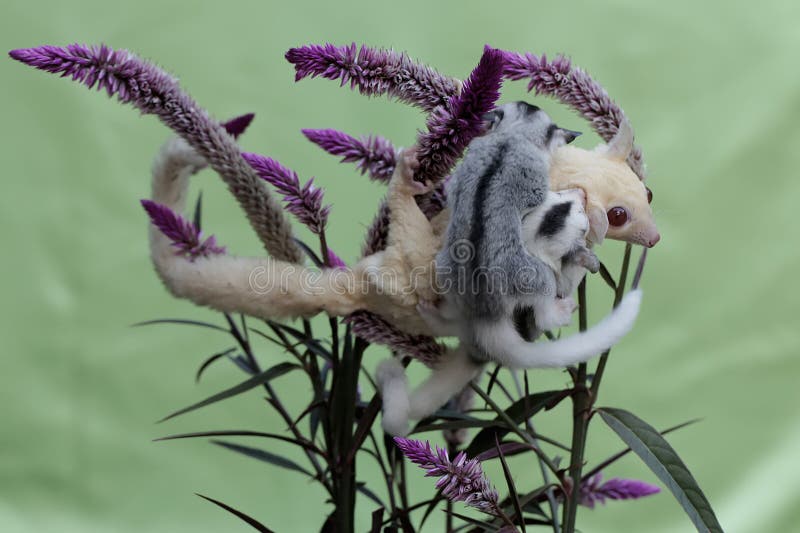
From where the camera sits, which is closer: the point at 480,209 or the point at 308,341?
the point at 480,209

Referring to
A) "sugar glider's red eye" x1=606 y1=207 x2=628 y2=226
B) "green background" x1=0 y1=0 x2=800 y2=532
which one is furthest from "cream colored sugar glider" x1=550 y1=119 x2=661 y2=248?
"green background" x1=0 y1=0 x2=800 y2=532

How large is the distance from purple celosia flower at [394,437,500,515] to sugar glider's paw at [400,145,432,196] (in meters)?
0.17

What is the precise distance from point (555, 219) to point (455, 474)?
17 cm

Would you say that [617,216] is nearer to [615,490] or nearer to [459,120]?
[459,120]

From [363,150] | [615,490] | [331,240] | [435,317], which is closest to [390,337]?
[435,317]

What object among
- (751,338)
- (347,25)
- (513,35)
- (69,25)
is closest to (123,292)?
(69,25)

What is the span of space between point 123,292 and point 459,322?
0.84 m

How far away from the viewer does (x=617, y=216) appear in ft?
1.90

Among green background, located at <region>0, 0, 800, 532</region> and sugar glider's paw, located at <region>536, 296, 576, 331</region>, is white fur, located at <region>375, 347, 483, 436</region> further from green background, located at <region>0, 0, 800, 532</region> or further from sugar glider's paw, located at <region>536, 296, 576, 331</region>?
green background, located at <region>0, 0, 800, 532</region>

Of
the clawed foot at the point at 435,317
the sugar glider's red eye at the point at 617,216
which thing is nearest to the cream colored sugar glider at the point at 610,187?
the sugar glider's red eye at the point at 617,216

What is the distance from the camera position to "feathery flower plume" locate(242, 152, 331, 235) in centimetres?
60

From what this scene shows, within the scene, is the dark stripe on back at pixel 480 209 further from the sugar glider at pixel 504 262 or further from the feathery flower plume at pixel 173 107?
the feathery flower plume at pixel 173 107

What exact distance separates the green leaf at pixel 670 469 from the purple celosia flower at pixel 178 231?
32 centimetres

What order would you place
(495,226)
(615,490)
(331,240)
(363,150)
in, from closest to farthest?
(495,226)
(363,150)
(615,490)
(331,240)
